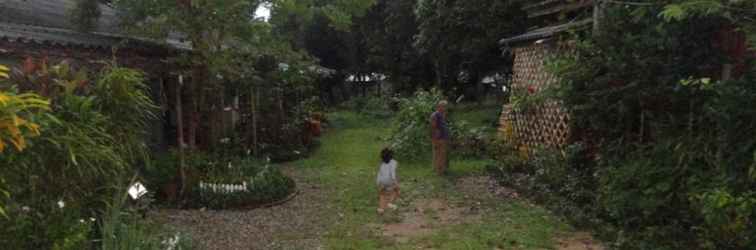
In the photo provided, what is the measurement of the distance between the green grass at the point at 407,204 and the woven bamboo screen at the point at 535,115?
0.88 meters

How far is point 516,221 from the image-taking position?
661cm

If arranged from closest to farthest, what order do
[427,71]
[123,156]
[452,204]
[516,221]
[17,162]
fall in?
[17,162]
[123,156]
[516,221]
[452,204]
[427,71]

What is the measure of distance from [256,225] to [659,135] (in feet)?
14.0

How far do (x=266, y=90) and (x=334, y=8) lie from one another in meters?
2.60

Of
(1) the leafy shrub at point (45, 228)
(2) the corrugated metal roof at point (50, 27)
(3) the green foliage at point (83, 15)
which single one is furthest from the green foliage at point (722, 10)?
(3) the green foliage at point (83, 15)

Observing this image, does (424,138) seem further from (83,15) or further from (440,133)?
(83,15)

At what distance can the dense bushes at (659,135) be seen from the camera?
473 centimetres

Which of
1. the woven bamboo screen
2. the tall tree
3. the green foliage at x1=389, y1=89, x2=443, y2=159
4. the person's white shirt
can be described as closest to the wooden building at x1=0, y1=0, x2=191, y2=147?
the person's white shirt

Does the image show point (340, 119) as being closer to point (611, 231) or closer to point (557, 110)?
point (557, 110)

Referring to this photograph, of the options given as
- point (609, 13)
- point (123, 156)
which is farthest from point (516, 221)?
point (123, 156)

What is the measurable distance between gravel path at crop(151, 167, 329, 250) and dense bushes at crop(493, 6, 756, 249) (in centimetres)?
285

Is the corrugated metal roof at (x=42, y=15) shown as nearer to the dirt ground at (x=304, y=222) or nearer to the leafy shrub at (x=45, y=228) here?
the dirt ground at (x=304, y=222)

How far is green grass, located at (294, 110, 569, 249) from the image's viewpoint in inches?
230

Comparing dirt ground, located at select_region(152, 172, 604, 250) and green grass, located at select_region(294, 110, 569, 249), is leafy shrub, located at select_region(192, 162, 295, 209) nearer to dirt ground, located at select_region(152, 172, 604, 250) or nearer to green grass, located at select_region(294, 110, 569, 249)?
dirt ground, located at select_region(152, 172, 604, 250)
